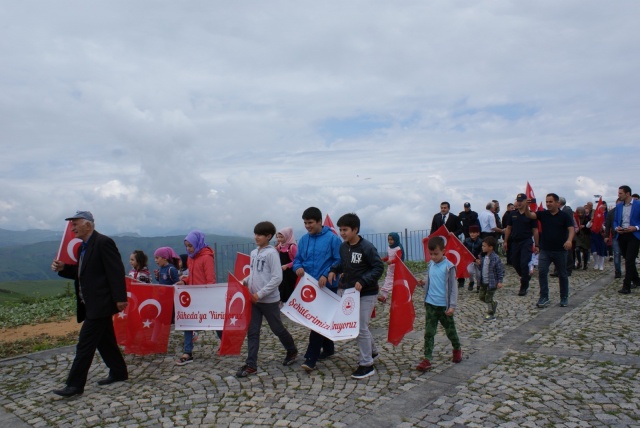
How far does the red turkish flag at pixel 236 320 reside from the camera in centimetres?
649

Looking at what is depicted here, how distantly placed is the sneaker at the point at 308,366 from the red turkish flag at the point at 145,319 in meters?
2.14

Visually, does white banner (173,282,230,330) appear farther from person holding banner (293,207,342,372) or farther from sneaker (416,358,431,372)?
sneaker (416,358,431,372)

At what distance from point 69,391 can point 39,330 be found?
5.36m

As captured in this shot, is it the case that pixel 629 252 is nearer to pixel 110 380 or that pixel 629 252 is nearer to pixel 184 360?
pixel 184 360

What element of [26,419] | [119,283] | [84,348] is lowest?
[26,419]

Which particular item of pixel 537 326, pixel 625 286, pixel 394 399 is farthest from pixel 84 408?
pixel 625 286

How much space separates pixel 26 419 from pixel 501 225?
49.8ft

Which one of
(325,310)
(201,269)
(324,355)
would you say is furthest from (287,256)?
(325,310)

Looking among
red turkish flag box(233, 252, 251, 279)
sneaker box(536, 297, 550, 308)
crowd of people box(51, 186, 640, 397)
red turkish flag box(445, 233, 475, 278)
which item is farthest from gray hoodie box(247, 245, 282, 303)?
sneaker box(536, 297, 550, 308)

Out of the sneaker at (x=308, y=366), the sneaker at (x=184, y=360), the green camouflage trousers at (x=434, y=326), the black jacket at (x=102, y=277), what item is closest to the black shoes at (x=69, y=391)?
the black jacket at (x=102, y=277)

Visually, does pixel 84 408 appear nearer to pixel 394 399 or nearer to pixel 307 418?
pixel 307 418

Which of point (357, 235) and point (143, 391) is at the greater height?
point (357, 235)

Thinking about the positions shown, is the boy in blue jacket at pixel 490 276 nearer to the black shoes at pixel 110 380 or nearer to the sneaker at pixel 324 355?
the sneaker at pixel 324 355

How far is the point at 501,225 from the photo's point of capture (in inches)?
687
